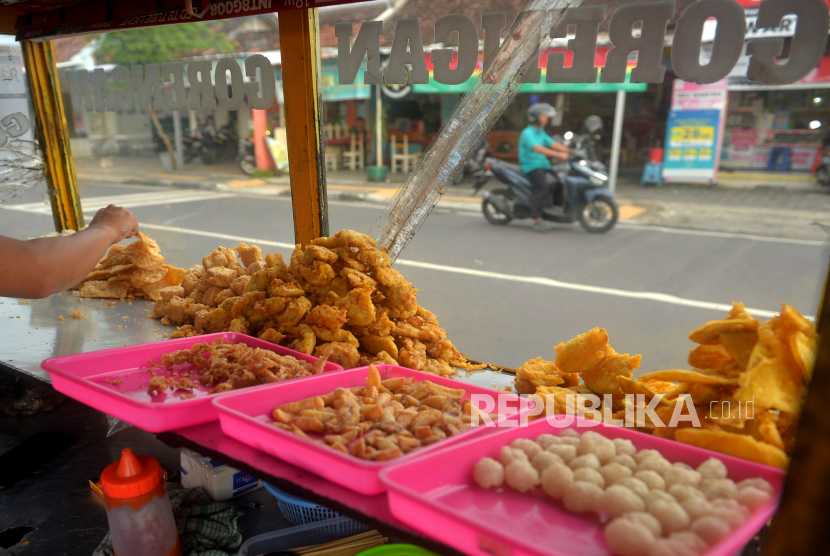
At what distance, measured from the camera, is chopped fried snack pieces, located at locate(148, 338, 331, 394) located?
62.0 inches

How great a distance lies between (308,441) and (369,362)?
0.65m

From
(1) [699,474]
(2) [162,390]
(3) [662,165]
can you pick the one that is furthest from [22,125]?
(3) [662,165]

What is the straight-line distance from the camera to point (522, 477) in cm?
112

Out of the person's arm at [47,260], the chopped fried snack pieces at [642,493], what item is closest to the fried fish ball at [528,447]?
the chopped fried snack pieces at [642,493]

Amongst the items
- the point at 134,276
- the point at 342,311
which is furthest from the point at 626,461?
the point at 134,276

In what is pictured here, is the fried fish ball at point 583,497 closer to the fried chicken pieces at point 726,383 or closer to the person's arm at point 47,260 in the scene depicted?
the fried chicken pieces at point 726,383

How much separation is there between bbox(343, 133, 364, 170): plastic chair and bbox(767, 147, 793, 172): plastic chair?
15.6ft

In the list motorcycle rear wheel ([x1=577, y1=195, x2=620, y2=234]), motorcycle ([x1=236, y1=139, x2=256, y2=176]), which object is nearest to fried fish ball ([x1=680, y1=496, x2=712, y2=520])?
motorcycle rear wheel ([x1=577, y1=195, x2=620, y2=234])

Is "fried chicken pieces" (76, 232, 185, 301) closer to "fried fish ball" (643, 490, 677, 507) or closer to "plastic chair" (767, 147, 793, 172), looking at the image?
"fried fish ball" (643, 490, 677, 507)

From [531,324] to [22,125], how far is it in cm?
400

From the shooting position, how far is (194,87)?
2.76m

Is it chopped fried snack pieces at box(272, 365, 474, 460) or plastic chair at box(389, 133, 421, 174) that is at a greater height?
plastic chair at box(389, 133, 421, 174)

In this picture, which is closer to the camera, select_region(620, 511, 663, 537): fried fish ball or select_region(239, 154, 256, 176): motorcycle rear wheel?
select_region(620, 511, 663, 537): fried fish ball

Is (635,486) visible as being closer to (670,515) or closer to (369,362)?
(670,515)
